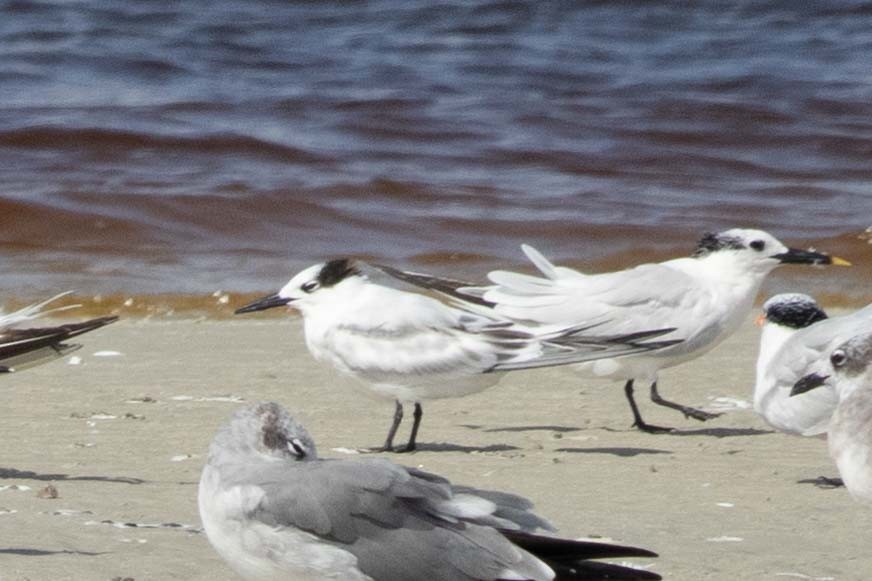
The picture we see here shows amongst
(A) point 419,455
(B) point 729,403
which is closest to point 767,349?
(B) point 729,403

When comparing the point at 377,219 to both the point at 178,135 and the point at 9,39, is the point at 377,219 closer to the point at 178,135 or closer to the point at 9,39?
the point at 178,135

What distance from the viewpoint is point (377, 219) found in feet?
35.3

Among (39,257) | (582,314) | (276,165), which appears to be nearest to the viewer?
(582,314)

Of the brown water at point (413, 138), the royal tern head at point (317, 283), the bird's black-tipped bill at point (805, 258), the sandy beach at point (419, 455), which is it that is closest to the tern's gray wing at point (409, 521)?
the sandy beach at point (419, 455)

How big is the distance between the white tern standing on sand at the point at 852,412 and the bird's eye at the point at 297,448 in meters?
1.34

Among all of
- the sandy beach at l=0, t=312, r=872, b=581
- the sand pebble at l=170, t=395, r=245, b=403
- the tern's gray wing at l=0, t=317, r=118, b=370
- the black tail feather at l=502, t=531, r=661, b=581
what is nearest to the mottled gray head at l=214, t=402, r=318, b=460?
the sandy beach at l=0, t=312, r=872, b=581

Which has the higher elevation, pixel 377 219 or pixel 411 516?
pixel 411 516

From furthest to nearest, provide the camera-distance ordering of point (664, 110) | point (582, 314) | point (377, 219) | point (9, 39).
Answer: point (9, 39), point (664, 110), point (377, 219), point (582, 314)

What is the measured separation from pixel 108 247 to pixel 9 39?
7.31 metres

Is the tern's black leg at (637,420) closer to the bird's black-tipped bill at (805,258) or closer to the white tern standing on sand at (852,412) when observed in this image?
the bird's black-tipped bill at (805,258)

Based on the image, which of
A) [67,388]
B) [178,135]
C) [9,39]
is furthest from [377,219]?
[9,39]

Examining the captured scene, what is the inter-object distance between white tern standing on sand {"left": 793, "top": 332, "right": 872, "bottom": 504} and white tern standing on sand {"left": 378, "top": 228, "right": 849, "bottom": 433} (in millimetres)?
1068

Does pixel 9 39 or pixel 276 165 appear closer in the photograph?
pixel 276 165

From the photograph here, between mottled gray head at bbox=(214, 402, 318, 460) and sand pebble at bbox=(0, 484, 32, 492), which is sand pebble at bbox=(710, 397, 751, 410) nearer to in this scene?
sand pebble at bbox=(0, 484, 32, 492)
